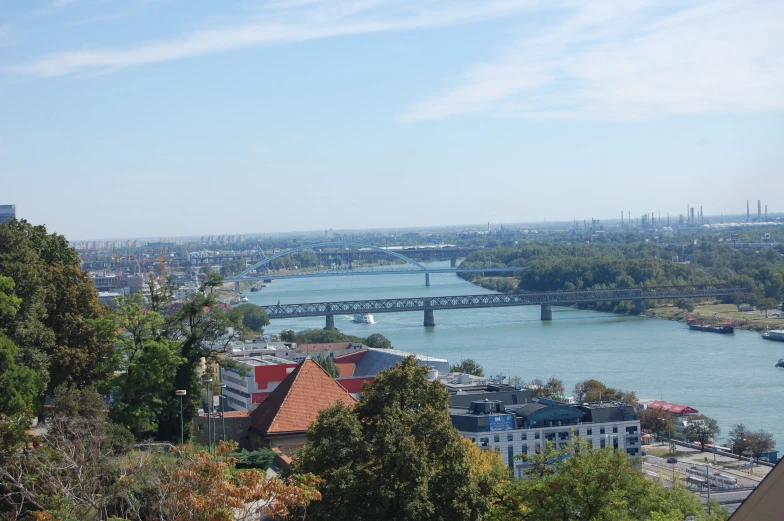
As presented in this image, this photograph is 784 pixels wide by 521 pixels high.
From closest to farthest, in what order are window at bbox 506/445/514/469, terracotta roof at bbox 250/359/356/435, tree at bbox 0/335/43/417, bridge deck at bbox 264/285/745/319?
1. tree at bbox 0/335/43/417
2. terracotta roof at bbox 250/359/356/435
3. window at bbox 506/445/514/469
4. bridge deck at bbox 264/285/745/319

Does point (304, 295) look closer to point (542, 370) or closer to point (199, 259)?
point (542, 370)

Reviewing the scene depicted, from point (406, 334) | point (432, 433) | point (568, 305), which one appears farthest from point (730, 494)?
point (568, 305)

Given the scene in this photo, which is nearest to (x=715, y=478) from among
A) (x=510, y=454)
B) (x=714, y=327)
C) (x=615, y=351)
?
(x=510, y=454)

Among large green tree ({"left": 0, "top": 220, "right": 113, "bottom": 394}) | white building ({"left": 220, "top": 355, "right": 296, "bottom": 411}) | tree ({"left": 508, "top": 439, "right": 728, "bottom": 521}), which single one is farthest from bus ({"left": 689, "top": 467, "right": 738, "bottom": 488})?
tree ({"left": 508, "top": 439, "right": 728, "bottom": 521})

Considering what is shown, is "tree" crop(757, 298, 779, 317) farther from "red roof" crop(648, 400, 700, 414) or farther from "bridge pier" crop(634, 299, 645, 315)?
"red roof" crop(648, 400, 700, 414)

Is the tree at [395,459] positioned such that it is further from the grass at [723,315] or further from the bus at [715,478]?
the grass at [723,315]

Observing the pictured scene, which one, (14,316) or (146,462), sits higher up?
(14,316)
